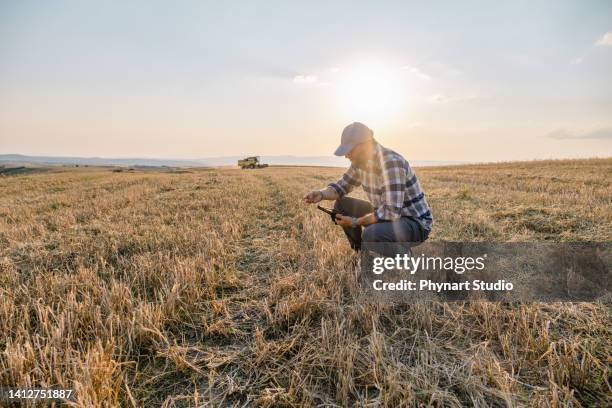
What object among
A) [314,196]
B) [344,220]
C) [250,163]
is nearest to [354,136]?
[344,220]

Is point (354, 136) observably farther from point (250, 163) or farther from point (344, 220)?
point (250, 163)

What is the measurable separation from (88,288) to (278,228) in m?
4.51

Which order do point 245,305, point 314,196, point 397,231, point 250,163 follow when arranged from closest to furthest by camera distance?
point 245,305 → point 397,231 → point 314,196 → point 250,163

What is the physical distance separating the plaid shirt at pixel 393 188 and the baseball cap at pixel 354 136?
0.29 metres

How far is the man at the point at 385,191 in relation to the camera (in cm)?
423

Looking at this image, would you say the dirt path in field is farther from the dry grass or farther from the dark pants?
the dark pants

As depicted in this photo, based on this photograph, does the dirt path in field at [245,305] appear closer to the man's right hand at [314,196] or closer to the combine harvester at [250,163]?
the man's right hand at [314,196]

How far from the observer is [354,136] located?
4234 millimetres

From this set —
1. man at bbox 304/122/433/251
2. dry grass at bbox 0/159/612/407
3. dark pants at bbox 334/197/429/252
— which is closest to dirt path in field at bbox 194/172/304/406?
dry grass at bbox 0/159/612/407

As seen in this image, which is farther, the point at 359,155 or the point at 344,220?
the point at 344,220

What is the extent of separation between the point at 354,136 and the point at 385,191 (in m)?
0.86

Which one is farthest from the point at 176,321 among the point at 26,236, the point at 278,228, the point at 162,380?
the point at 26,236

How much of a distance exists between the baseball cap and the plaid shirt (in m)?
0.29

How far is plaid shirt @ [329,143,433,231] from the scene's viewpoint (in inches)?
166
